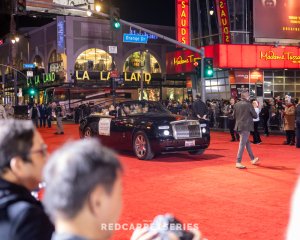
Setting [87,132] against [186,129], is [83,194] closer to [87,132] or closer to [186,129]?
[186,129]

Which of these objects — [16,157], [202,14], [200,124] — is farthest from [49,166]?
[202,14]

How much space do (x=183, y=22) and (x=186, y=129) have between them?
24.3m

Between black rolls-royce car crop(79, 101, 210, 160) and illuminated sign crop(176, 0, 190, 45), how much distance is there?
2194cm

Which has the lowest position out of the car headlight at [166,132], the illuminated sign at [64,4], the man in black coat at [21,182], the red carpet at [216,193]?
the red carpet at [216,193]

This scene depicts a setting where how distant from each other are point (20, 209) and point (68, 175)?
2.17 feet

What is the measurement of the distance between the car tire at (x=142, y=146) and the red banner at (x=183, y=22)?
2360cm

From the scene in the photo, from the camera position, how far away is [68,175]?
1601mm

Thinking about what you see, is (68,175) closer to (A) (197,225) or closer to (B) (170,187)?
(A) (197,225)

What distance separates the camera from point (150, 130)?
43.0 feet

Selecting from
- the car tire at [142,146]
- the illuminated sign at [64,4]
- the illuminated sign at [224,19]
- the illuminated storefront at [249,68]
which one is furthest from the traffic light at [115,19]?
the illuminated sign at [64,4]

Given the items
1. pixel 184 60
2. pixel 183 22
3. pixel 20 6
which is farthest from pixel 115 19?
pixel 183 22

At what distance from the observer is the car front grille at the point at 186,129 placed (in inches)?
522

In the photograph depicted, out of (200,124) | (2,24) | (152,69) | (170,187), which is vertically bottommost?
(170,187)

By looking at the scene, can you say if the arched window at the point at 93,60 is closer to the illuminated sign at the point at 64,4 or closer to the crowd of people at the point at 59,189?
the illuminated sign at the point at 64,4
